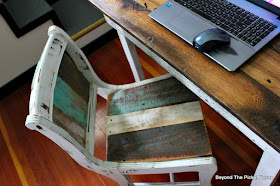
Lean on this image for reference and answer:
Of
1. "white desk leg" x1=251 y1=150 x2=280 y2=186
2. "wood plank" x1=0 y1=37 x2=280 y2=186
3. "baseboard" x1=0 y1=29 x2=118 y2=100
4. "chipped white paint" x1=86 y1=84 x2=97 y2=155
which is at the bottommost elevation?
"wood plank" x1=0 y1=37 x2=280 y2=186

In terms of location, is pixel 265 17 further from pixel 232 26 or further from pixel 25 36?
pixel 25 36

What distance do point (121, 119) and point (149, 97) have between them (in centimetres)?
15

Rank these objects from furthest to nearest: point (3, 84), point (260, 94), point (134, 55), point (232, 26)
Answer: point (3, 84) → point (134, 55) → point (232, 26) → point (260, 94)

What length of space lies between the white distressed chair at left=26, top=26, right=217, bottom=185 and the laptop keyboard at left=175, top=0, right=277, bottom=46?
30 centimetres

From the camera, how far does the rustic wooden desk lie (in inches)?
24.8

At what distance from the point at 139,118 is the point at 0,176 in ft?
3.71

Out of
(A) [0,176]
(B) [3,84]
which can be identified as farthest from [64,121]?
(B) [3,84]

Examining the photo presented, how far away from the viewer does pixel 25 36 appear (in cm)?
176

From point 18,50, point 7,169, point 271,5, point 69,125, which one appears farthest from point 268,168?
point 18,50

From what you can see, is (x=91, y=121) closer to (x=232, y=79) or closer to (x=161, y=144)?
(x=161, y=144)

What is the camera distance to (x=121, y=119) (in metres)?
1.00

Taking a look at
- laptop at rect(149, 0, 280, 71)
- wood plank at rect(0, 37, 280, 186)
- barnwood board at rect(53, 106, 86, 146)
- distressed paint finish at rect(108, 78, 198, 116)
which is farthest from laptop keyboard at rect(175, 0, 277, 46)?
wood plank at rect(0, 37, 280, 186)

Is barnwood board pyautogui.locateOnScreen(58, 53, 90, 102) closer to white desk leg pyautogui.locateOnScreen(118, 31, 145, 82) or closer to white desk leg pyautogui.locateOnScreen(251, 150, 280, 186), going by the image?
white desk leg pyautogui.locateOnScreen(118, 31, 145, 82)

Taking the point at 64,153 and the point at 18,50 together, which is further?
the point at 18,50
